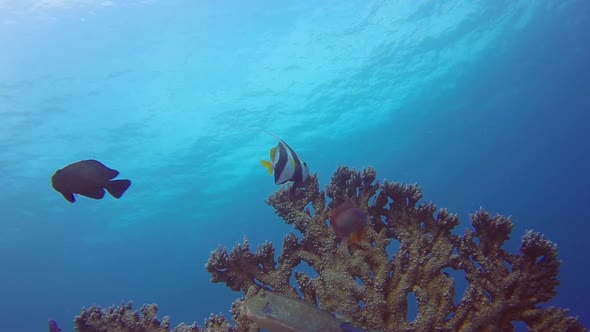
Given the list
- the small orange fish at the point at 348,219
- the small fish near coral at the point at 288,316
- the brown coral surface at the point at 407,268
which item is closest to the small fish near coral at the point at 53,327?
the brown coral surface at the point at 407,268

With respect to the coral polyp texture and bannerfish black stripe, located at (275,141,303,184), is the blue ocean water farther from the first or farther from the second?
bannerfish black stripe, located at (275,141,303,184)

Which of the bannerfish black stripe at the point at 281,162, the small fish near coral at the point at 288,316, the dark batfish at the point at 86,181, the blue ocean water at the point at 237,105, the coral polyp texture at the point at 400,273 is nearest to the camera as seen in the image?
the small fish near coral at the point at 288,316

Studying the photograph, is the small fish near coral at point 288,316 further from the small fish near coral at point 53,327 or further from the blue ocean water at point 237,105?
the blue ocean water at point 237,105

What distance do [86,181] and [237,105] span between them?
1115 inches

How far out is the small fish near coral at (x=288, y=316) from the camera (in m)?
3.03

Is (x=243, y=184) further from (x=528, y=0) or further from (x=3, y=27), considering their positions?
(x=528, y=0)

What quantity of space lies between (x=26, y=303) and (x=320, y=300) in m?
92.3

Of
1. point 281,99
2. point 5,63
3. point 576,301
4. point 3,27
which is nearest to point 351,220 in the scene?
point 3,27

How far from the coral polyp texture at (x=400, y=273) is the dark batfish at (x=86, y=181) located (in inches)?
70.9

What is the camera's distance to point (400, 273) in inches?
175

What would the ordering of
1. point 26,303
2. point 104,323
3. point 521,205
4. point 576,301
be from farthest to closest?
1. point 521,205
2. point 26,303
3. point 576,301
4. point 104,323

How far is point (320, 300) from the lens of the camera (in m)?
4.40

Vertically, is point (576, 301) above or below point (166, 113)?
above

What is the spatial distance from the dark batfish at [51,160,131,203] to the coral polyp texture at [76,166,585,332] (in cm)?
180
